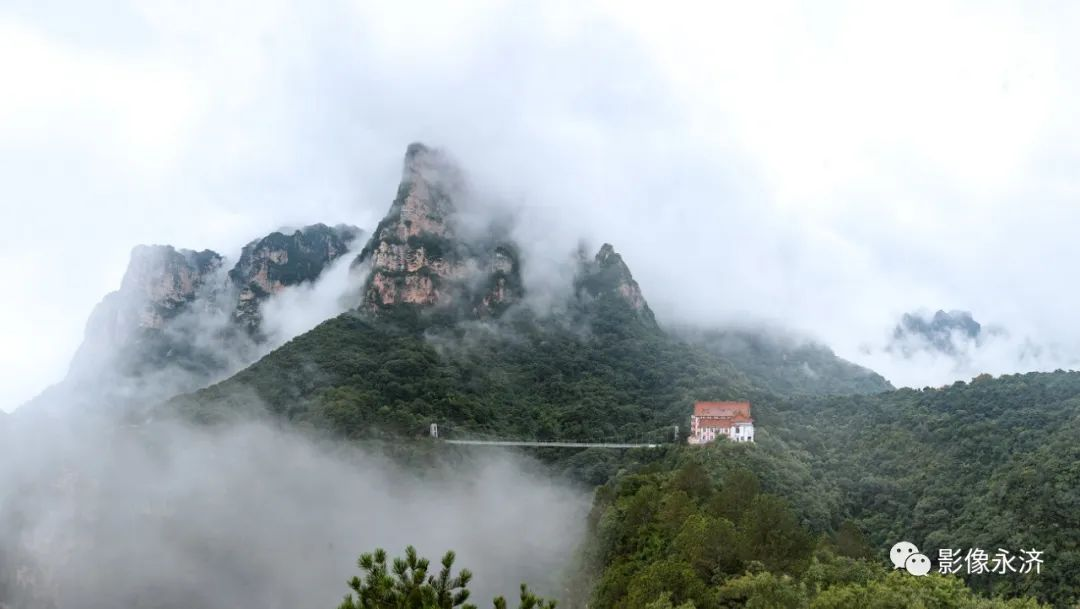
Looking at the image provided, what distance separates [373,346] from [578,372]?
22.2 m

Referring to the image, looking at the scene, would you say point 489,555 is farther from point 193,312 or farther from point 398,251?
point 193,312

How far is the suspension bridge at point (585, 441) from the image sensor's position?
187ft

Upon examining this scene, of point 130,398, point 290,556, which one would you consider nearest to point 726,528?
point 290,556

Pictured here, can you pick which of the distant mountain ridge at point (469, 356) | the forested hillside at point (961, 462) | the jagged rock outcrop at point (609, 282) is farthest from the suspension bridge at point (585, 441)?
the jagged rock outcrop at point (609, 282)

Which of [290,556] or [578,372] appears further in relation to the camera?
[578,372]

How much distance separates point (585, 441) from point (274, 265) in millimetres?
58694

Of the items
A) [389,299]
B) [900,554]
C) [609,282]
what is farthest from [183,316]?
[900,554]

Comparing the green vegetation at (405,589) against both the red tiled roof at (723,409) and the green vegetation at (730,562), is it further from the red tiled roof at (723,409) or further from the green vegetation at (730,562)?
the red tiled roof at (723,409)

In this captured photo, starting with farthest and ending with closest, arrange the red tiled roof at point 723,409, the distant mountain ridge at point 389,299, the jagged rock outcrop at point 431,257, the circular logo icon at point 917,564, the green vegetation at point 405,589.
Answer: the distant mountain ridge at point 389,299 → the jagged rock outcrop at point 431,257 → the red tiled roof at point 723,409 → the circular logo icon at point 917,564 → the green vegetation at point 405,589

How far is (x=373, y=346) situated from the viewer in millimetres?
70375

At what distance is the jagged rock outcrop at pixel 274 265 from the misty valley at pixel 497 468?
17.9 feet

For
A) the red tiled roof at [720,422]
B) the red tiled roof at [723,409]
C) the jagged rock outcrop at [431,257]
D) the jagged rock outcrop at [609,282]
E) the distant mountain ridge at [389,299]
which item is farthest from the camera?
the jagged rock outcrop at [609,282]

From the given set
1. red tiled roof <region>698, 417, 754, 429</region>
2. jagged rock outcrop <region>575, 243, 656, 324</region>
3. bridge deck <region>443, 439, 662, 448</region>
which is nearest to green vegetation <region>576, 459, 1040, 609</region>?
red tiled roof <region>698, 417, 754, 429</region>

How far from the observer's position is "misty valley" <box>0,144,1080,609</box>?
2600 cm
